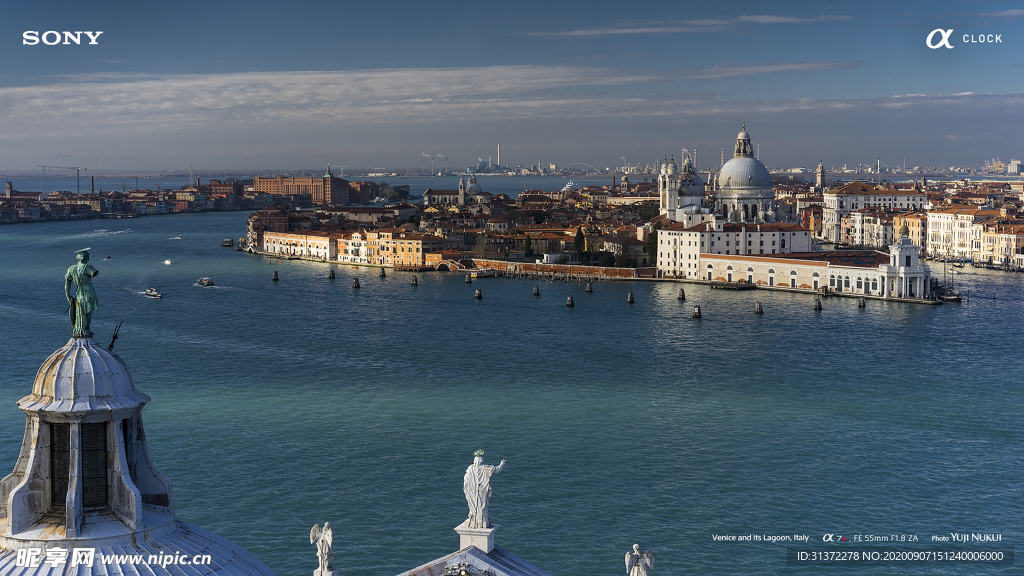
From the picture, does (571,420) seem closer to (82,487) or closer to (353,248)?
(82,487)

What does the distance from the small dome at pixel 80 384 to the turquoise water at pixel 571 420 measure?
10.4 feet

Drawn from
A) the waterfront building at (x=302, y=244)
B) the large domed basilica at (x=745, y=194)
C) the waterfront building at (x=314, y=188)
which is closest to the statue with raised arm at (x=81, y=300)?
the waterfront building at (x=302, y=244)

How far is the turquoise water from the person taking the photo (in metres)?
5.45

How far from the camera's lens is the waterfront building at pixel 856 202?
2980 cm

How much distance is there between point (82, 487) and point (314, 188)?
204 ft

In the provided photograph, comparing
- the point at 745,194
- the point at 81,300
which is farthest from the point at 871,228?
the point at 81,300

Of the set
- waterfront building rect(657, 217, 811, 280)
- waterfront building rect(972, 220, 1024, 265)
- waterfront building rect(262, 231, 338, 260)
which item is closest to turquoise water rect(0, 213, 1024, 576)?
waterfront building rect(657, 217, 811, 280)

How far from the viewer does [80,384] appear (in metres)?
1.75

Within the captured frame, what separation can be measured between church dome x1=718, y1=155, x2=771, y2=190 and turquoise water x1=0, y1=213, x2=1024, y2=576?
992 centimetres

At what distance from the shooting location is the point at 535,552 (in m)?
5.05

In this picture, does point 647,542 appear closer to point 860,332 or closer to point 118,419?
point 118,419

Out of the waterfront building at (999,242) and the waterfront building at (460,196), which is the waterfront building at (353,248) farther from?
the waterfront building at (460,196)

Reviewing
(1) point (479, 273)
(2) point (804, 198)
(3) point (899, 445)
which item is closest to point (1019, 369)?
(3) point (899, 445)

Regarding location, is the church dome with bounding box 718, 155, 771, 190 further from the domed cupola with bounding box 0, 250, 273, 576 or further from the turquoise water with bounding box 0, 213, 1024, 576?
the domed cupola with bounding box 0, 250, 273, 576
